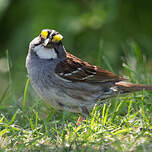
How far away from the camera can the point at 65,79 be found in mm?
4254

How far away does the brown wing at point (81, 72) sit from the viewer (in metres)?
4.32

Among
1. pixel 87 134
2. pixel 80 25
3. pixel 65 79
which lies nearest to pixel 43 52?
pixel 65 79

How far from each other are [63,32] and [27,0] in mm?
898

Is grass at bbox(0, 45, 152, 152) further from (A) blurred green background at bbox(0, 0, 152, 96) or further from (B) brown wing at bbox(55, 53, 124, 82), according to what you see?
(A) blurred green background at bbox(0, 0, 152, 96)

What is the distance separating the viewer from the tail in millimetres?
4406

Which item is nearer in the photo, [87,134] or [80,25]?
[87,134]

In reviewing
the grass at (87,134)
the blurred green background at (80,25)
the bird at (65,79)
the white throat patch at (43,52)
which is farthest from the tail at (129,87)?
the blurred green background at (80,25)

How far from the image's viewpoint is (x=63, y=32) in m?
6.53

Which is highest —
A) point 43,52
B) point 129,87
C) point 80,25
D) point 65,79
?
point 80,25

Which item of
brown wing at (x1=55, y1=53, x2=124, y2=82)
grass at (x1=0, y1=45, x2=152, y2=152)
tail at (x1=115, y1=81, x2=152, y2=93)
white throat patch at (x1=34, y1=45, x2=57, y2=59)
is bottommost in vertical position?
grass at (x1=0, y1=45, x2=152, y2=152)

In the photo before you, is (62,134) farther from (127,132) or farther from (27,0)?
(27,0)

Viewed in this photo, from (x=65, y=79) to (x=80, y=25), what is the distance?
2508 millimetres

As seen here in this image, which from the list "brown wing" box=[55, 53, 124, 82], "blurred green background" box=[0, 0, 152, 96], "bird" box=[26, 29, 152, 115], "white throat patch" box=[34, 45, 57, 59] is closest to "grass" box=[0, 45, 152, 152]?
"bird" box=[26, 29, 152, 115]

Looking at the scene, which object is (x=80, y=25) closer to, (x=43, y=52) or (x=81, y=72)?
(x=81, y=72)
